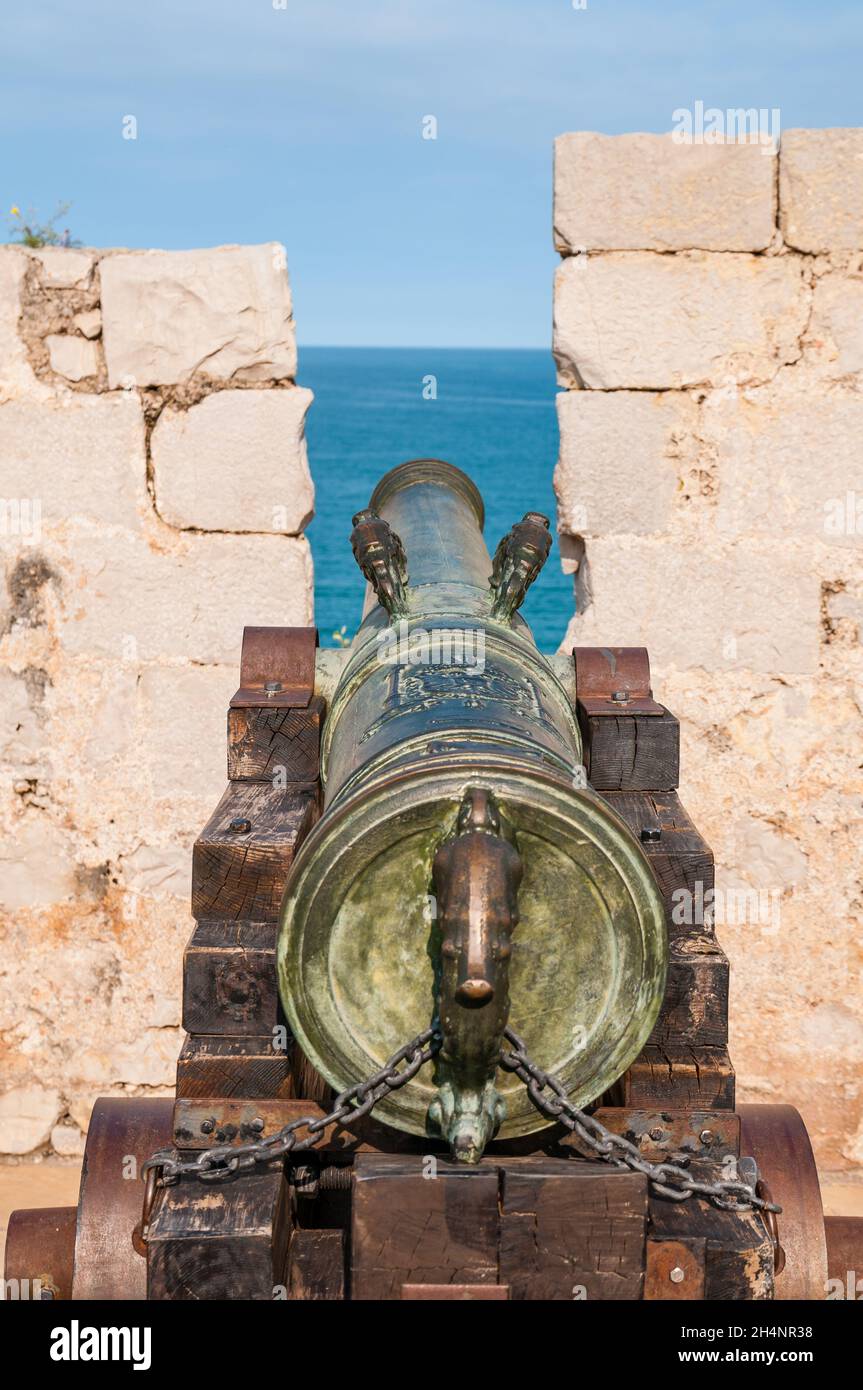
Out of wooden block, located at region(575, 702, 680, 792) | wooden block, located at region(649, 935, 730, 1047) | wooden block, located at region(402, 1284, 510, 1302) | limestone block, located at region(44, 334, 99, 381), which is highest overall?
limestone block, located at region(44, 334, 99, 381)

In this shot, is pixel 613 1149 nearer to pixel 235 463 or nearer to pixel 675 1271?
pixel 675 1271

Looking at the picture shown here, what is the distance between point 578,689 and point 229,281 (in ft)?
6.10

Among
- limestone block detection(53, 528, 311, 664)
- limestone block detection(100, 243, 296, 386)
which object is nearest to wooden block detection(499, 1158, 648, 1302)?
limestone block detection(53, 528, 311, 664)

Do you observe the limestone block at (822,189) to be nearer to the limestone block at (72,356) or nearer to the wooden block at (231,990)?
the limestone block at (72,356)

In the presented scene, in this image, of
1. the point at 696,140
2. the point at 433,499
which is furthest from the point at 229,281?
the point at 696,140

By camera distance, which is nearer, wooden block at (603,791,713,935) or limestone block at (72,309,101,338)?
wooden block at (603,791,713,935)

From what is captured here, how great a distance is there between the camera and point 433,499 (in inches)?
151

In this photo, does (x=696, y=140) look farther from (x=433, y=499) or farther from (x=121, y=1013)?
(x=121, y=1013)

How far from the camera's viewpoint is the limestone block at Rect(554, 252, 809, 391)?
14.3ft

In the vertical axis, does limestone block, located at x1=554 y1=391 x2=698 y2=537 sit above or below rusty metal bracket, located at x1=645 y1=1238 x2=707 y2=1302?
above

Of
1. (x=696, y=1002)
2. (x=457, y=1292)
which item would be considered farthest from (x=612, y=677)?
(x=457, y=1292)

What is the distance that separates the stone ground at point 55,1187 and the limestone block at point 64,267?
106 inches

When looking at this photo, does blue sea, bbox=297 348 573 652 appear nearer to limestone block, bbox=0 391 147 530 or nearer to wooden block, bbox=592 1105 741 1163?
limestone block, bbox=0 391 147 530

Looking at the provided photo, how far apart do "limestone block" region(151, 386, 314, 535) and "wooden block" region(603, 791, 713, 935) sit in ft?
6.15
